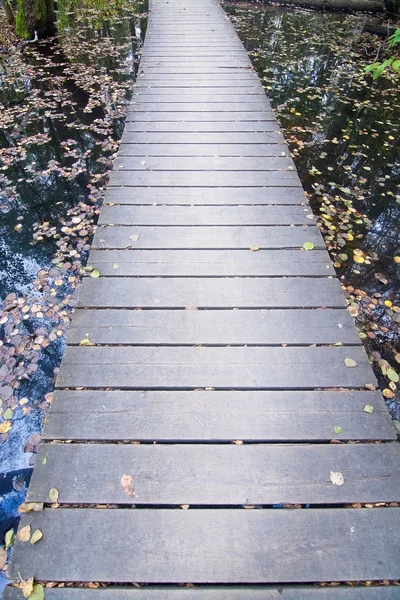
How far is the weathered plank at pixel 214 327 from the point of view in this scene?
199cm

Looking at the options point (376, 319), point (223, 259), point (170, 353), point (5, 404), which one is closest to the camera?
point (170, 353)

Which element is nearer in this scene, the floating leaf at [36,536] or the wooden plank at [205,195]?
the floating leaf at [36,536]

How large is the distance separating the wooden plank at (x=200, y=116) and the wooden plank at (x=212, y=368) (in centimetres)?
315

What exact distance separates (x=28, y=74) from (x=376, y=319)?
7.04m

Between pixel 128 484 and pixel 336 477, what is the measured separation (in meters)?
0.93

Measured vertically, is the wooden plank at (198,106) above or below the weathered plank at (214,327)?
above

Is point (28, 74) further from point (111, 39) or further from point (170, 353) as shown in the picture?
point (170, 353)

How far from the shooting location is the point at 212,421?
5.47 feet

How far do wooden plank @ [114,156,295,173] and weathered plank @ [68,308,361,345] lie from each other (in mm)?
1765

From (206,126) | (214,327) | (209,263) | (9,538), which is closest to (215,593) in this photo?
(9,538)

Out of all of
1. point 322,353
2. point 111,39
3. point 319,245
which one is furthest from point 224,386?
point 111,39

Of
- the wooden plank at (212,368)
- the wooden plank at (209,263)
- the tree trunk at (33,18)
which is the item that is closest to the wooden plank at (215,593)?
the wooden plank at (212,368)

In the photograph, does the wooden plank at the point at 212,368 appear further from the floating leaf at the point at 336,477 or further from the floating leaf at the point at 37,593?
the floating leaf at the point at 37,593

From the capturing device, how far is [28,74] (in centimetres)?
605
